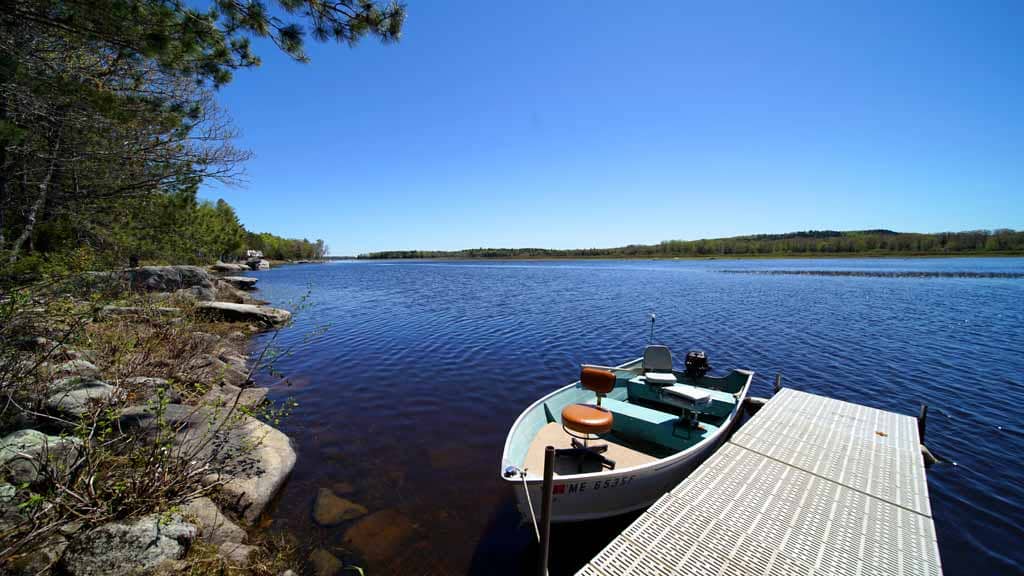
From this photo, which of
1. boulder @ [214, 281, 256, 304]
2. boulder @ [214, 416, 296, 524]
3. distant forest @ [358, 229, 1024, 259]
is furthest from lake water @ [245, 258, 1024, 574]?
distant forest @ [358, 229, 1024, 259]

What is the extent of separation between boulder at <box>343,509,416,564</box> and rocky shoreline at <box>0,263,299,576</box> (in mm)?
1440

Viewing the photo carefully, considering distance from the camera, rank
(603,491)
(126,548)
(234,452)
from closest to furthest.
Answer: (126,548), (603,491), (234,452)

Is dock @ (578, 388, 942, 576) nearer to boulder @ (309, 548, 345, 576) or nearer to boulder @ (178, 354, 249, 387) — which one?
boulder @ (309, 548, 345, 576)

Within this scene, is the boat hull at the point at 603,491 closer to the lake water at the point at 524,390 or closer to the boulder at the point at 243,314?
the lake water at the point at 524,390

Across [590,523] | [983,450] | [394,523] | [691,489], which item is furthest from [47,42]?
[983,450]

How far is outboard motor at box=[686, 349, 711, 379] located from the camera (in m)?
10.3

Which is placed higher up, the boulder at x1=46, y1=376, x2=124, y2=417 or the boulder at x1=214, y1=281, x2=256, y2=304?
the boulder at x1=46, y1=376, x2=124, y2=417

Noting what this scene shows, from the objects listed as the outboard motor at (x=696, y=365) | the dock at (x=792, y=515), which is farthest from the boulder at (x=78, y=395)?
the outboard motor at (x=696, y=365)

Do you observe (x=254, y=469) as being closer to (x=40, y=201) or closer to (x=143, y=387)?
(x=143, y=387)

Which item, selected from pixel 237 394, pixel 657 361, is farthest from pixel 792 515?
pixel 237 394

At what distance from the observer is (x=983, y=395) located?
11570 millimetres

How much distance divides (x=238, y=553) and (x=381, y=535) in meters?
1.91

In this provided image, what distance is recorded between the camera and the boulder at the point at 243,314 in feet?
58.7

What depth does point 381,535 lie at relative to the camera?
18.7ft
